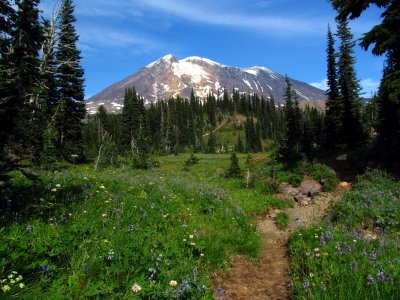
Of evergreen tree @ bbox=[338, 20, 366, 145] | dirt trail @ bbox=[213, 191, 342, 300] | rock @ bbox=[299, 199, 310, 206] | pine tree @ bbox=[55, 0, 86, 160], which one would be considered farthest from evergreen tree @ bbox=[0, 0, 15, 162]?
evergreen tree @ bbox=[338, 20, 366, 145]

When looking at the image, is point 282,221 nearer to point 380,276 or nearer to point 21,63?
point 380,276

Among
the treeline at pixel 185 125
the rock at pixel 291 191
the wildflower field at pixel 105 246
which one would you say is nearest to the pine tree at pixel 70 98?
the rock at pixel 291 191

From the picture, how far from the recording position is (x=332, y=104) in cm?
4522

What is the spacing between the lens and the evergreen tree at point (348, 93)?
39.2 m

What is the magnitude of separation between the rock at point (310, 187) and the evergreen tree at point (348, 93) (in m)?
22.7

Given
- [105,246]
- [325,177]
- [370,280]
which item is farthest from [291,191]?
[105,246]

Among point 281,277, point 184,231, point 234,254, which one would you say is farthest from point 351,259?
point 184,231

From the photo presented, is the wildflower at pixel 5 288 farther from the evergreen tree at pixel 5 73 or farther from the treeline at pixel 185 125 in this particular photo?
the treeline at pixel 185 125

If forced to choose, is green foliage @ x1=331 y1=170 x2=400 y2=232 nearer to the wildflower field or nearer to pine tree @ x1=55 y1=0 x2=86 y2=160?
the wildflower field

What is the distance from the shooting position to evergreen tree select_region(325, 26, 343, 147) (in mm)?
42375

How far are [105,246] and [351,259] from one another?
13.7 ft

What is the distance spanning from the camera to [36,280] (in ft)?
13.7

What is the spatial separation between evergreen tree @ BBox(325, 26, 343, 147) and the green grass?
112 feet

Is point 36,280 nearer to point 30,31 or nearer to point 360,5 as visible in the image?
point 30,31
